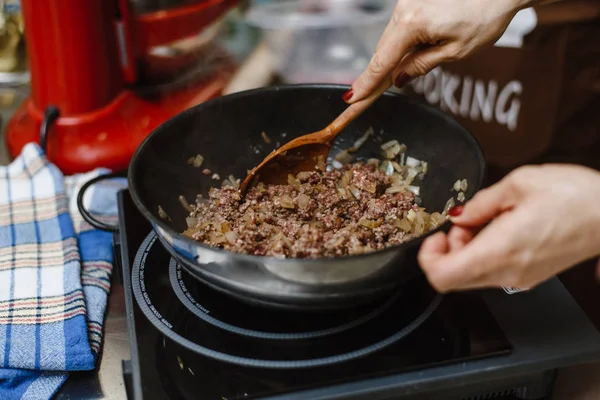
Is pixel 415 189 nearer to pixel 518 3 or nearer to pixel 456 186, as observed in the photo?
pixel 456 186

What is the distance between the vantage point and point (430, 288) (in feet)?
2.73

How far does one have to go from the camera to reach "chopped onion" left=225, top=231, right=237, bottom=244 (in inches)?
32.5

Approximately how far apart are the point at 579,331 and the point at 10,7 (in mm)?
1356

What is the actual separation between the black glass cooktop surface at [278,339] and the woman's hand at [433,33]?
0.32 meters

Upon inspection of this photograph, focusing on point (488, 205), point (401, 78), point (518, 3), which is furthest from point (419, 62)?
point (488, 205)

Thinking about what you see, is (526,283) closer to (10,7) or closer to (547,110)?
(547,110)

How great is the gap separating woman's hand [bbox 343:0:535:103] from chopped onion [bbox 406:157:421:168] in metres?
0.16

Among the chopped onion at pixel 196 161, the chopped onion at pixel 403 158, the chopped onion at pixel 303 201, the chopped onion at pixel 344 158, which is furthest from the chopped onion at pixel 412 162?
the chopped onion at pixel 196 161

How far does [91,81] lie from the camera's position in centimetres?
122

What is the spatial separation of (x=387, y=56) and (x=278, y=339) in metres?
0.43

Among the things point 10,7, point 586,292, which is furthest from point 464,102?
point 10,7

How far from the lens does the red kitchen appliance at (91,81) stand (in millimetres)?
1167

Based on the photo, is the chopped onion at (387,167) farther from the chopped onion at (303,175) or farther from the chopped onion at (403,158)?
the chopped onion at (303,175)

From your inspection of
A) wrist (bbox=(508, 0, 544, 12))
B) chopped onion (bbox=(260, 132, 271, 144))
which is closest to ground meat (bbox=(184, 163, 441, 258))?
chopped onion (bbox=(260, 132, 271, 144))
